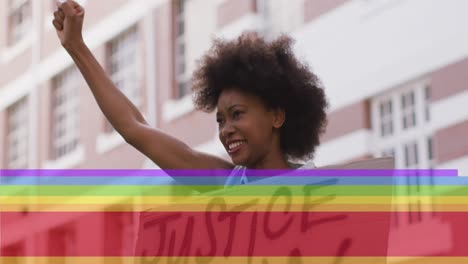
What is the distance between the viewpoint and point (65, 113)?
1997 cm

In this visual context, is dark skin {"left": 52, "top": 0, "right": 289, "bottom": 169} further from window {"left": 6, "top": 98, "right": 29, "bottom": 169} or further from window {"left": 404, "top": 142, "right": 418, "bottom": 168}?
window {"left": 6, "top": 98, "right": 29, "bottom": 169}

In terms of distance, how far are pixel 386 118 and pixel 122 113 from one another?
33.0 feet

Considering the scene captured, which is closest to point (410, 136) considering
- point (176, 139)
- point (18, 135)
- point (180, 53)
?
point (180, 53)

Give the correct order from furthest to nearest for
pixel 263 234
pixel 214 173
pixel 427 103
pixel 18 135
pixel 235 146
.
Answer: pixel 18 135 < pixel 427 103 < pixel 214 173 < pixel 235 146 < pixel 263 234

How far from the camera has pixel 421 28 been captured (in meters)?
13.0

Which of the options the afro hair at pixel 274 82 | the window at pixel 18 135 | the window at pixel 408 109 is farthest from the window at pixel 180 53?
the afro hair at pixel 274 82

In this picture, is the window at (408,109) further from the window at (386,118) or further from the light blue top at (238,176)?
the light blue top at (238,176)

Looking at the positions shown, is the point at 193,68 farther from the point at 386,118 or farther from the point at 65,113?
the point at 65,113

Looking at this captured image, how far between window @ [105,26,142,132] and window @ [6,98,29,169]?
270 cm

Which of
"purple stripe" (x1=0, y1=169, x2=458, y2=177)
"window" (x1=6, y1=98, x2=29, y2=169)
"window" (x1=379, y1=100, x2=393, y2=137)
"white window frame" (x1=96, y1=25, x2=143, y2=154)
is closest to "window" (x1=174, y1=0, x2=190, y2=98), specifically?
"white window frame" (x1=96, y1=25, x2=143, y2=154)

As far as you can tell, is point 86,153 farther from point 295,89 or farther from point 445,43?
point 295,89

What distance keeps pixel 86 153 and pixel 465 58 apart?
7642 millimetres

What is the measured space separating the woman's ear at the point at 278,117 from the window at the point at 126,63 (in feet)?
46.3

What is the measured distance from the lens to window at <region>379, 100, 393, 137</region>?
13.5 meters
